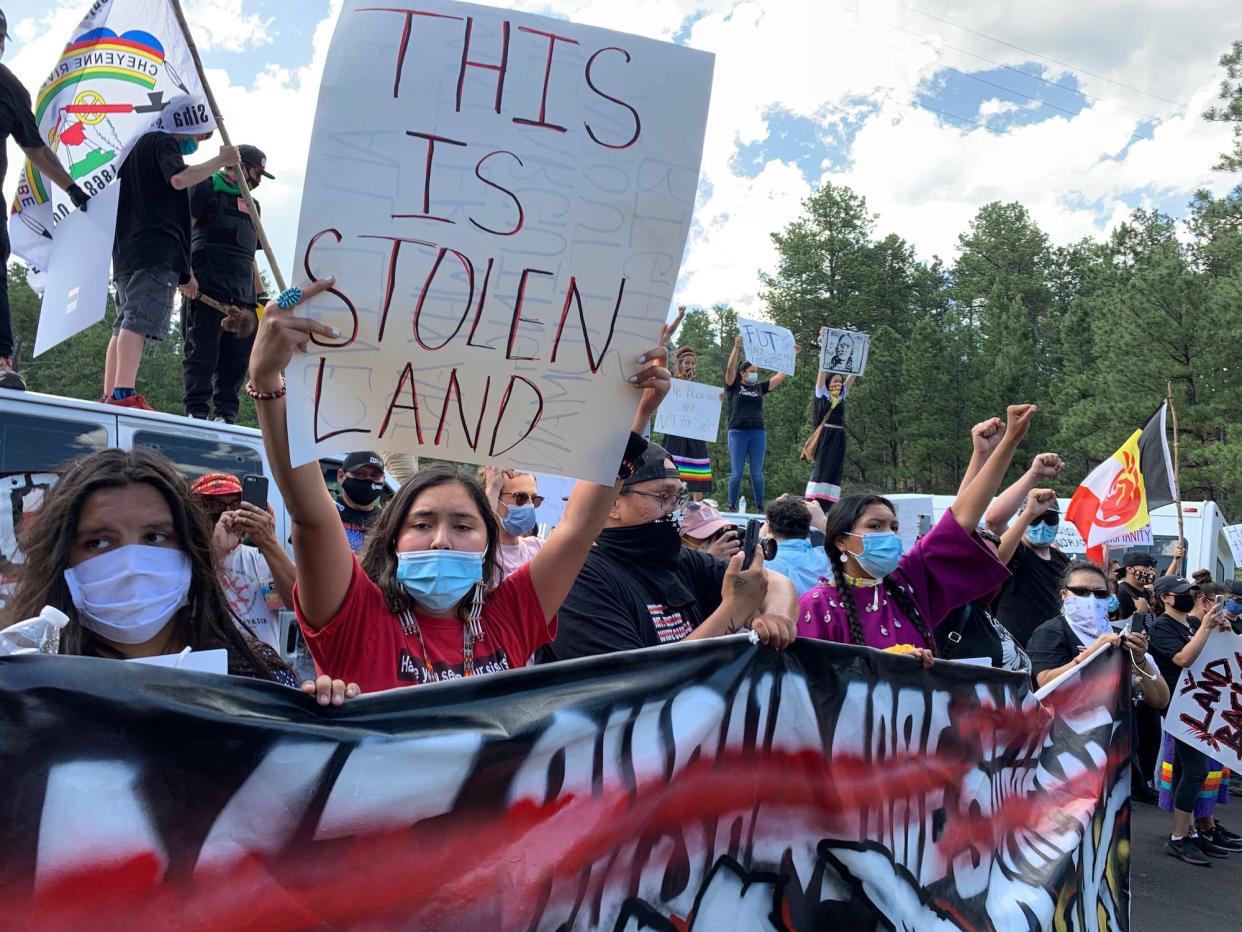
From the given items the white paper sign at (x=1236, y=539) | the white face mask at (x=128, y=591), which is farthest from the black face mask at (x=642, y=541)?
the white paper sign at (x=1236, y=539)

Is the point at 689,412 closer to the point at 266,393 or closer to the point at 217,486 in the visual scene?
the point at 217,486

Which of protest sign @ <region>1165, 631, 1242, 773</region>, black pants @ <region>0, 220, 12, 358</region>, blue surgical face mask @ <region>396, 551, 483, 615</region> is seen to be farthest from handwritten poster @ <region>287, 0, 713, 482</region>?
protest sign @ <region>1165, 631, 1242, 773</region>

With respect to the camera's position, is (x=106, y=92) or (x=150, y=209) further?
(x=150, y=209)

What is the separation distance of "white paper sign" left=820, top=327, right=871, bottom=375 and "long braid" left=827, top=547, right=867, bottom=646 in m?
6.48

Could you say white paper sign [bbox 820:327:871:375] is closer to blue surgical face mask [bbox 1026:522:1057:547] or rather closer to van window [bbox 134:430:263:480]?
blue surgical face mask [bbox 1026:522:1057:547]

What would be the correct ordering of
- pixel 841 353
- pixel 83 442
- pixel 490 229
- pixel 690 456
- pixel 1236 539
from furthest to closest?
1. pixel 1236 539
2. pixel 690 456
3. pixel 841 353
4. pixel 83 442
5. pixel 490 229

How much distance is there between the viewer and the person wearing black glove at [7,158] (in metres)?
4.35

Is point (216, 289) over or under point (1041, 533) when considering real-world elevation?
over

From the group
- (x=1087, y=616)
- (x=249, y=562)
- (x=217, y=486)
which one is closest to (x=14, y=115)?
(x=217, y=486)

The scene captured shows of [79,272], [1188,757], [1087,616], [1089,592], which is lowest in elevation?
[1188,757]

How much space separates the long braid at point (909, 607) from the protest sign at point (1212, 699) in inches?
122

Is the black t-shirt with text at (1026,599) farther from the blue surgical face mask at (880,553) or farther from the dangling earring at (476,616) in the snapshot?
the dangling earring at (476,616)

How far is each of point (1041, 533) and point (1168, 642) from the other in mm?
1471

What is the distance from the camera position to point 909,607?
3508 millimetres
